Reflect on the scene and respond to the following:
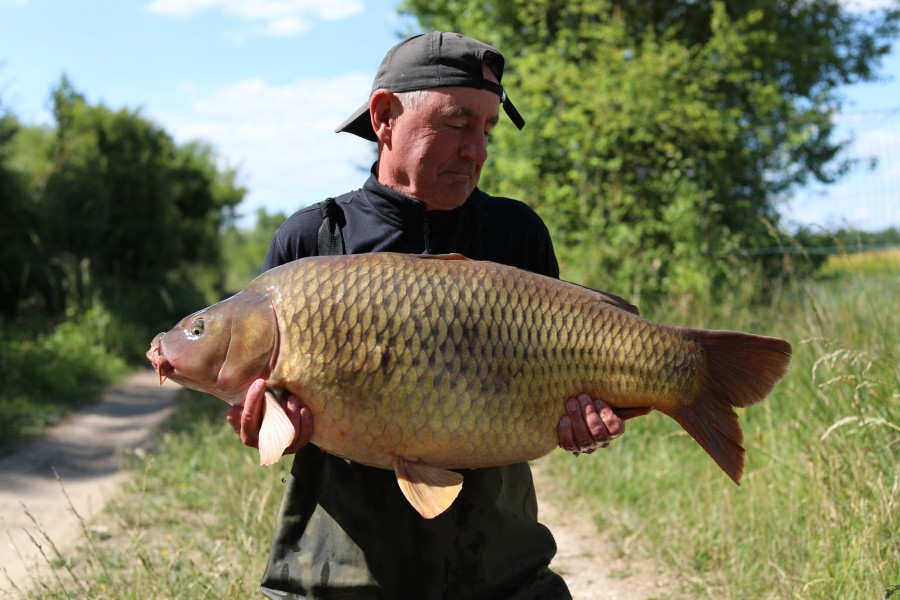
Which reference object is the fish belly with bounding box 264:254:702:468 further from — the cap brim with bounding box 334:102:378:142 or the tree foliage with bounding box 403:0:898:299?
the tree foliage with bounding box 403:0:898:299

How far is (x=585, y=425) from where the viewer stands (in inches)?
77.6

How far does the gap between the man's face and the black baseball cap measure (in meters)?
0.02

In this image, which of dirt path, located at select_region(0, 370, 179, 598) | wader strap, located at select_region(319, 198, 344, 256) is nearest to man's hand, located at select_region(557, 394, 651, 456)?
wader strap, located at select_region(319, 198, 344, 256)

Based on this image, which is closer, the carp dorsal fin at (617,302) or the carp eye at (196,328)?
the carp eye at (196,328)

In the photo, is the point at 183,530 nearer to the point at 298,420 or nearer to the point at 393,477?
the point at 393,477

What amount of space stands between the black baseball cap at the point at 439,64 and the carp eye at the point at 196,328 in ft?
2.23

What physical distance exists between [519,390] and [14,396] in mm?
6676

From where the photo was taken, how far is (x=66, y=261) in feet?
38.9

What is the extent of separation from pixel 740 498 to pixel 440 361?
2.44 metres

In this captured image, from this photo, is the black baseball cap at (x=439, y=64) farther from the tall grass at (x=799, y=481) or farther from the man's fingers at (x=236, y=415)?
the tall grass at (x=799, y=481)

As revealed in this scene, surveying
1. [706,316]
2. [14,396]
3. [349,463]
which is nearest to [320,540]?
[349,463]

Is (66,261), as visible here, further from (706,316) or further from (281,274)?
(281,274)

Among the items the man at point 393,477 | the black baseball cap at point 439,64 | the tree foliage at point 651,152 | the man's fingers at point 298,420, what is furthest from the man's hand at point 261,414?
the tree foliage at point 651,152

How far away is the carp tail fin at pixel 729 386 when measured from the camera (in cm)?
203
